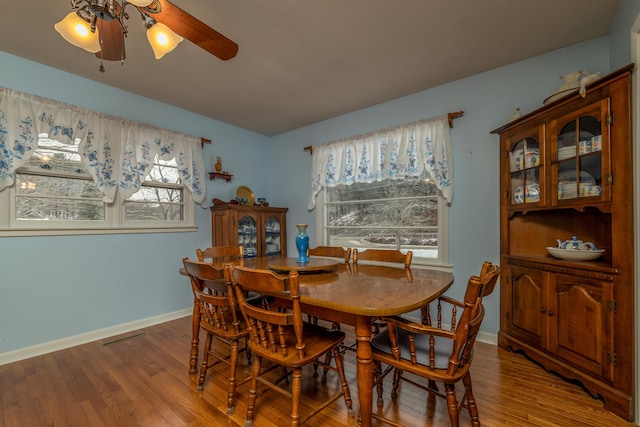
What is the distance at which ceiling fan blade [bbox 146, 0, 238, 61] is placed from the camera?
1.33 m

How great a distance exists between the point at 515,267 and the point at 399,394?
56.0 inches

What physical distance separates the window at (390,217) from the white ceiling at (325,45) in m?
1.08

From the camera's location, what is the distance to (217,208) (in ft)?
11.8

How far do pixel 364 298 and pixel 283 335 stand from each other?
444 millimetres

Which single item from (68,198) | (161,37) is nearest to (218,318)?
(161,37)

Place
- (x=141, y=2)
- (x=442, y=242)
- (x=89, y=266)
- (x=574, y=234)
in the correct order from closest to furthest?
(x=141, y=2), (x=574, y=234), (x=89, y=266), (x=442, y=242)

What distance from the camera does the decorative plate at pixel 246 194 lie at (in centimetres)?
396

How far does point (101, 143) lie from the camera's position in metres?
2.73

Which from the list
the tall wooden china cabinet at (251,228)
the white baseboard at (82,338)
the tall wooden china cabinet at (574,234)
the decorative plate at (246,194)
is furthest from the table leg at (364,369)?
the decorative plate at (246,194)

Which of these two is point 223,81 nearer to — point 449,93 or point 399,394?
point 449,93

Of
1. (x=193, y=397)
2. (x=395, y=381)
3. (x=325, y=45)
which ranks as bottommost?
(x=193, y=397)

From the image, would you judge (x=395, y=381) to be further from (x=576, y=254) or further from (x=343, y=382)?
(x=576, y=254)

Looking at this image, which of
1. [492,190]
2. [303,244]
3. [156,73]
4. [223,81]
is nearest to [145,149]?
[156,73]

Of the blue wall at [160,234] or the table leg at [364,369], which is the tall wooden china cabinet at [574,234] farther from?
the table leg at [364,369]
